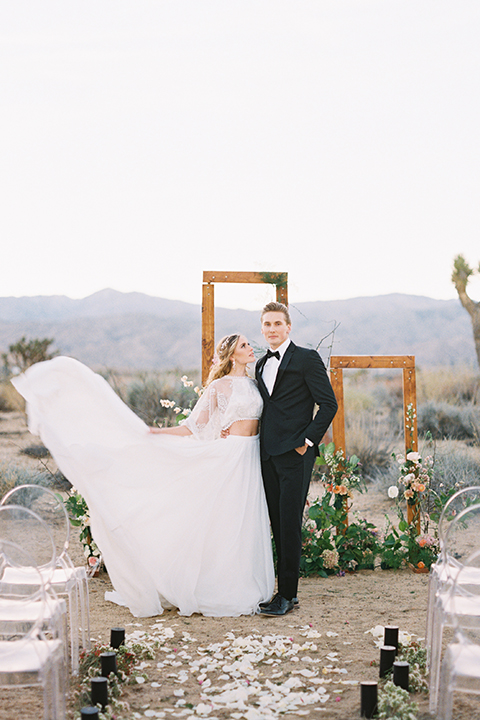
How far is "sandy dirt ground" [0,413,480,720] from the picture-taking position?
296cm

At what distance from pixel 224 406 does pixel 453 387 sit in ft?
40.8

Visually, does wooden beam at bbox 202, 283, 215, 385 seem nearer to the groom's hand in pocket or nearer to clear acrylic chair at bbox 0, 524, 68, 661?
the groom's hand in pocket

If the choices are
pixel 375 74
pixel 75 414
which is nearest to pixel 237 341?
pixel 75 414

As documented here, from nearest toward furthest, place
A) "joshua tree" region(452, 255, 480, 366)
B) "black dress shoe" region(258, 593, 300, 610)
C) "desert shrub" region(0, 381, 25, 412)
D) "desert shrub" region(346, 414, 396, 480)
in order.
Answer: "black dress shoe" region(258, 593, 300, 610), "desert shrub" region(346, 414, 396, 480), "joshua tree" region(452, 255, 480, 366), "desert shrub" region(0, 381, 25, 412)

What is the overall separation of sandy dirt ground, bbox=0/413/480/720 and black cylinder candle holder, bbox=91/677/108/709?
0.39 ft

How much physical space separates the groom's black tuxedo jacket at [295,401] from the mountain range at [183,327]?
24.8m

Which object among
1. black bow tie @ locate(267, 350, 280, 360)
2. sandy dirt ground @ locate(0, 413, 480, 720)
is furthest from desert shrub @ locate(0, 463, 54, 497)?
black bow tie @ locate(267, 350, 280, 360)

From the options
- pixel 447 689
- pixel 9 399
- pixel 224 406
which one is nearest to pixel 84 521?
pixel 224 406

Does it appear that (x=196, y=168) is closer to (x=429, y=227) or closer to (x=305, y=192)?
(x=305, y=192)

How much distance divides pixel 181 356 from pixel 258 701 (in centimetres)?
2742

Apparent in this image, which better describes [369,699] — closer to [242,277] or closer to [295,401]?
[295,401]

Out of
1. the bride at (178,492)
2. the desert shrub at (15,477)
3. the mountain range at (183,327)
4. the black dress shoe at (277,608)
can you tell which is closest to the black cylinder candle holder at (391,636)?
the black dress shoe at (277,608)

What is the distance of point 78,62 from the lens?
11930 mm

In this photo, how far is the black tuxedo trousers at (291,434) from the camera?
433cm
